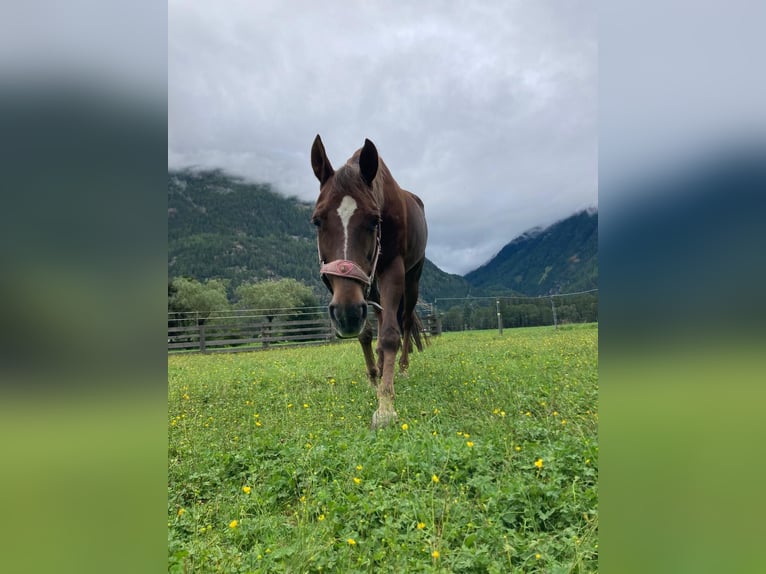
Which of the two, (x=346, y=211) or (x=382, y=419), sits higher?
(x=346, y=211)

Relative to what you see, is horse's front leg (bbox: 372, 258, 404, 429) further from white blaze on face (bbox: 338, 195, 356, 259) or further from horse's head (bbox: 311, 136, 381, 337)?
white blaze on face (bbox: 338, 195, 356, 259)

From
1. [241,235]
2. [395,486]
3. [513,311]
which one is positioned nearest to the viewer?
[395,486]

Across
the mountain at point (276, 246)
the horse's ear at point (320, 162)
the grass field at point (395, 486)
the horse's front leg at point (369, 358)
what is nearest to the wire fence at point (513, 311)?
the horse's front leg at point (369, 358)

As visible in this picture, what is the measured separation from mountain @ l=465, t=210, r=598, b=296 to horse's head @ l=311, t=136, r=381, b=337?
143087 millimetres

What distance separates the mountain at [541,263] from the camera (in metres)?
149

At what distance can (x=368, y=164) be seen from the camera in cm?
344

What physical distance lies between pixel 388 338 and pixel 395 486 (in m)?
1.92

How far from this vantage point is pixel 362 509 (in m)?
1.94

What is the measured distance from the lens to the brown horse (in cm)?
289
